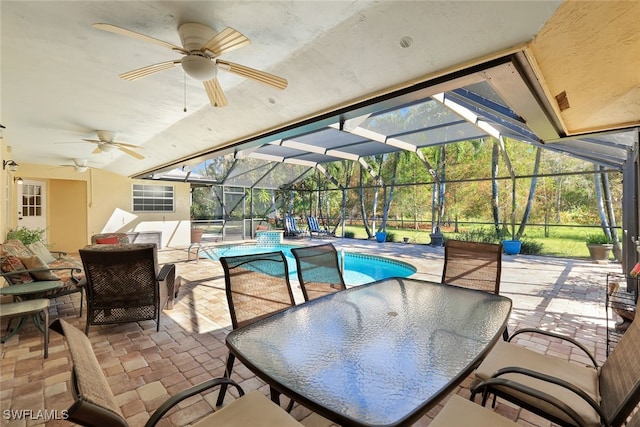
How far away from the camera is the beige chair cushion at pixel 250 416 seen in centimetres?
129

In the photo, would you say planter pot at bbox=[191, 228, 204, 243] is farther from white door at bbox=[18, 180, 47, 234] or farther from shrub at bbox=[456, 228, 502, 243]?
shrub at bbox=[456, 228, 502, 243]

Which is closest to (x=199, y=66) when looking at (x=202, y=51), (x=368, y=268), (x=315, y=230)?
(x=202, y=51)

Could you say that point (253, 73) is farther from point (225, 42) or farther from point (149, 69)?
point (149, 69)

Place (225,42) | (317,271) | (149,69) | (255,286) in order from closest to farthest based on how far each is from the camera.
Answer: (225,42) < (255,286) < (149,69) < (317,271)

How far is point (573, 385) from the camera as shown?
4.36 feet

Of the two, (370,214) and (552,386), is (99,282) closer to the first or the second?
(552,386)

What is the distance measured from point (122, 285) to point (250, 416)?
2.59 metres

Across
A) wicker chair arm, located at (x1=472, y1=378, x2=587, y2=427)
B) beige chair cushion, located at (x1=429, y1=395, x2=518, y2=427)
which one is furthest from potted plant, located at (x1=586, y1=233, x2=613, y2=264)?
beige chair cushion, located at (x1=429, y1=395, x2=518, y2=427)

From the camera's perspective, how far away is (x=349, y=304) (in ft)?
7.24

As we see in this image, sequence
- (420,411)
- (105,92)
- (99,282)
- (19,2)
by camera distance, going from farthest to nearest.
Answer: (105,92) < (99,282) < (19,2) < (420,411)

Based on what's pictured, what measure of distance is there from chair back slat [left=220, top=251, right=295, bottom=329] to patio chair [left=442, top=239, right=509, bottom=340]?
5.69 ft

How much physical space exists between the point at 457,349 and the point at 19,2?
3.47 metres

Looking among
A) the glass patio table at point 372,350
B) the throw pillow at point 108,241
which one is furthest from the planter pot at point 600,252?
the throw pillow at point 108,241

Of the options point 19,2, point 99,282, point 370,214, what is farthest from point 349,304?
point 370,214
